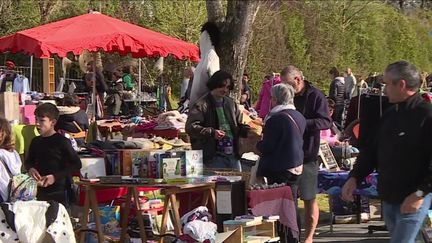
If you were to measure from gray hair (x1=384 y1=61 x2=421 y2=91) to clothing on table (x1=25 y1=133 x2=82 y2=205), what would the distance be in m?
2.90

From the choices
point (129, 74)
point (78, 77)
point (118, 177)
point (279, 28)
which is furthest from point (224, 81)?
point (279, 28)

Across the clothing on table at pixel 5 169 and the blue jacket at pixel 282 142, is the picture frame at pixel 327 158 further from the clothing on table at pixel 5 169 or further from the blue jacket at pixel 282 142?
the clothing on table at pixel 5 169

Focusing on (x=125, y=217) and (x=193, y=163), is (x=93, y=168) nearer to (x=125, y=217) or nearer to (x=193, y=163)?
(x=125, y=217)

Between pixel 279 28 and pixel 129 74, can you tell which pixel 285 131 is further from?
pixel 279 28

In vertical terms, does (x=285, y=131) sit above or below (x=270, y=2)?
below

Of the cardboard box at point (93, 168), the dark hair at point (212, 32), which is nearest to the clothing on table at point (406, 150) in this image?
the cardboard box at point (93, 168)

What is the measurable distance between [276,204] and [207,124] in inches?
44.1

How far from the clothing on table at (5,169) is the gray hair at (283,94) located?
2178 mm

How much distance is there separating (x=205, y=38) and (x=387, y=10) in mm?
28688

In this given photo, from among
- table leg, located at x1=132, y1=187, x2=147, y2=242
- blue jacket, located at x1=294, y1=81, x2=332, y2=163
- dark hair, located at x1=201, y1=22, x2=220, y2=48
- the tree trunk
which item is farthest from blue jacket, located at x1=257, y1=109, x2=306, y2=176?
the tree trunk

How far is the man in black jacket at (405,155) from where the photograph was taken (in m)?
4.73

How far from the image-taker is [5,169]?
640cm

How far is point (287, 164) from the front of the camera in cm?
695

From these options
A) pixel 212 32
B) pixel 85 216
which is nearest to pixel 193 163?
pixel 85 216
